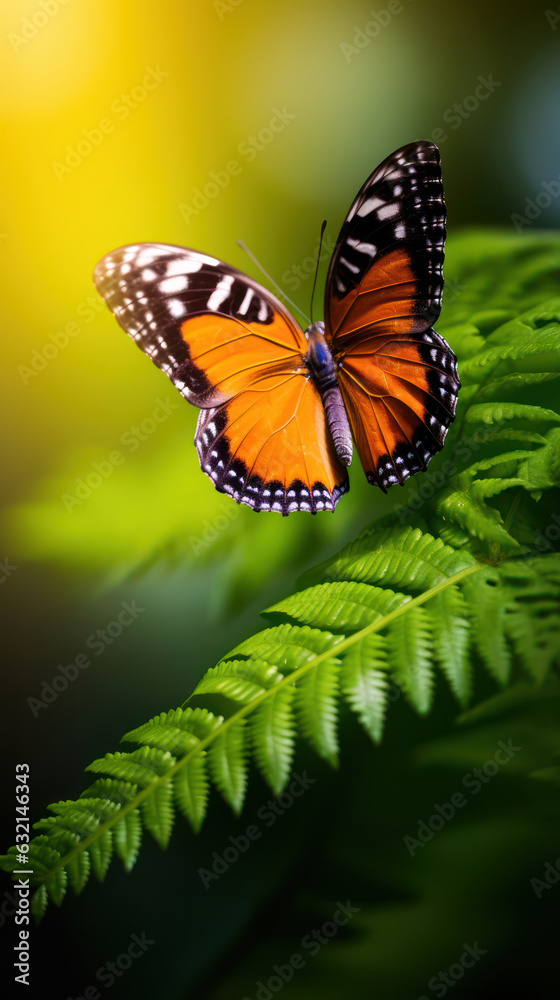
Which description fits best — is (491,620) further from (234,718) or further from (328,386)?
(328,386)

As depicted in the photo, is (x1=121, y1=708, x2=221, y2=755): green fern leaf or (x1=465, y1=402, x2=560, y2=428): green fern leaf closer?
(x1=121, y1=708, x2=221, y2=755): green fern leaf

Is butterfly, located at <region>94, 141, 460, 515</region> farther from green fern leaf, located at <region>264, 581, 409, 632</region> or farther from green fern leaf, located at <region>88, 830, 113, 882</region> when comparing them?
green fern leaf, located at <region>88, 830, 113, 882</region>

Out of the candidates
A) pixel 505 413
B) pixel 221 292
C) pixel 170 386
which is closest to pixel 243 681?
pixel 505 413

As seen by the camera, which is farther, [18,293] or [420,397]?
[18,293]

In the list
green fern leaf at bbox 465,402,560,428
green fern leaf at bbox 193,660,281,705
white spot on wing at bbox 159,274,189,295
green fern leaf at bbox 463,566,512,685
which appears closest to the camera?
green fern leaf at bbox 463,566,512,685

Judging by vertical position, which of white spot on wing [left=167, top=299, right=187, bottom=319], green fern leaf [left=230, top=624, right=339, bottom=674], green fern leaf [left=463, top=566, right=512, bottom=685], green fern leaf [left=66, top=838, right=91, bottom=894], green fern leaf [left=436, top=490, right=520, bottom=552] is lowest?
green fern leaf [left=463, top=566, right=512, bottom=685]

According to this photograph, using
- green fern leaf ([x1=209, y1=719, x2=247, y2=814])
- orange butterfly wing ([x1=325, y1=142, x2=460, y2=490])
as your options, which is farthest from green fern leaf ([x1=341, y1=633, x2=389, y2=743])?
orange butterfly wing ([x1=325, y1=142, x2=460, y2=490])

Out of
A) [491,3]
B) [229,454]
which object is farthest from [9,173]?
[491,3]

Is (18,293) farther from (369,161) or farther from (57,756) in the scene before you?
(57,756)
